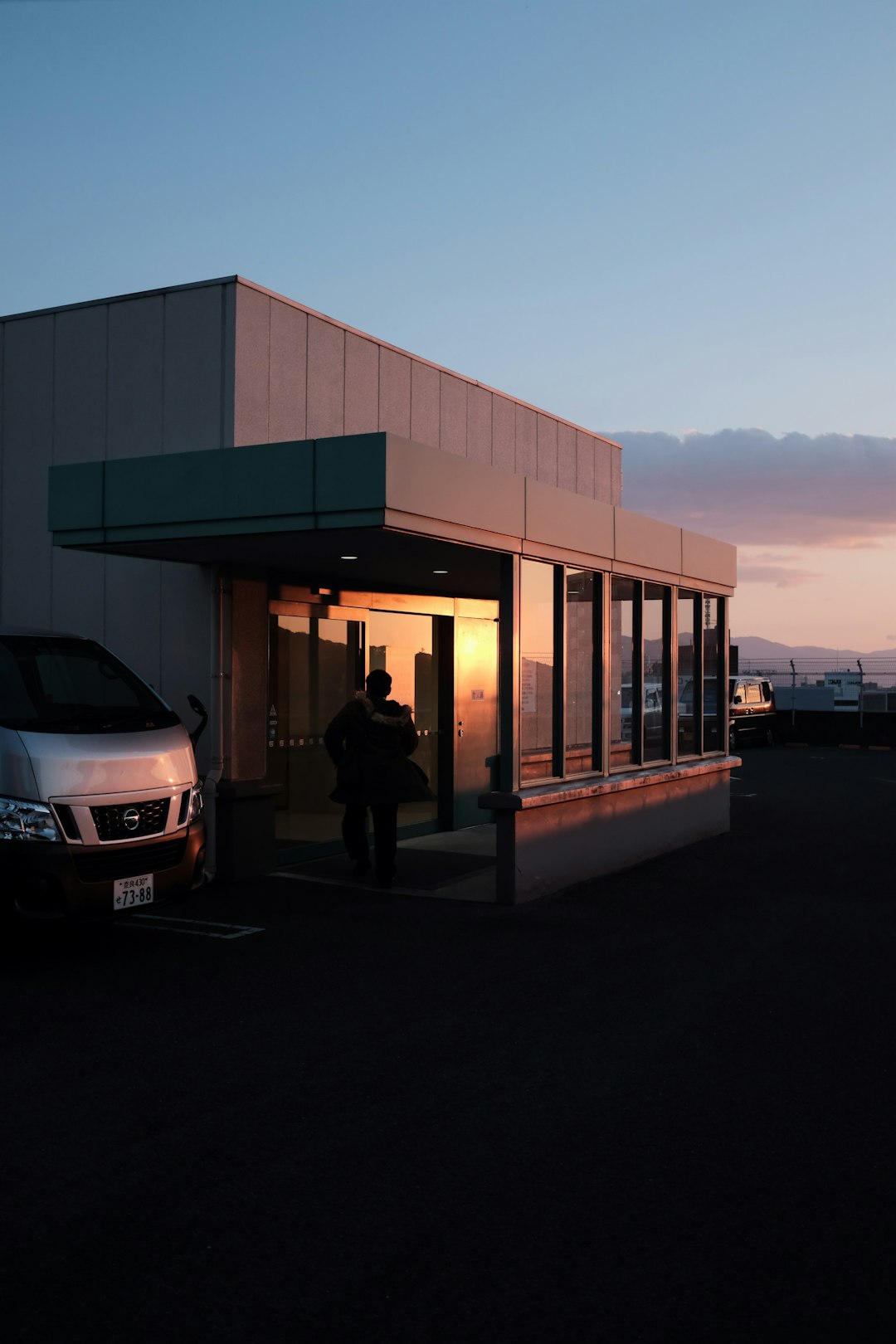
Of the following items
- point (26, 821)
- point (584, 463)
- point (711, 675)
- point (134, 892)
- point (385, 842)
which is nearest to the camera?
point (26, 821)

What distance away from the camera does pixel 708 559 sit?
45.1 ft

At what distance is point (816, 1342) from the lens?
327 centimetres

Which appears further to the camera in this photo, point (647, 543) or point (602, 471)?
point (602, 471)

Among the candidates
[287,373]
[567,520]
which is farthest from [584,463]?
[567,520]

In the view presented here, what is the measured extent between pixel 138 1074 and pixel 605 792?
21.3ft

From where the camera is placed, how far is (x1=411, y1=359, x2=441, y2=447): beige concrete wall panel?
13391 millimetres

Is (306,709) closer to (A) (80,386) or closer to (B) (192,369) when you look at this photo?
(B) (192,369)

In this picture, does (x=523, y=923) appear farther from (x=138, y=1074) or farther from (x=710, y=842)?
(x=710, y=842)

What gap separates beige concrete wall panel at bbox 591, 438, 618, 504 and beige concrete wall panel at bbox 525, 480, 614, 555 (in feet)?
22.9

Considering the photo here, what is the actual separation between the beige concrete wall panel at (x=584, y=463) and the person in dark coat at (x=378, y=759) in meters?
7.88

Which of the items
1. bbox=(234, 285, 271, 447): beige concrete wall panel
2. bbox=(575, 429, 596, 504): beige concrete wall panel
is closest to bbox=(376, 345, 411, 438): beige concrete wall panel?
bbox=(234, 285, 271, 447): beige concrete wall panel

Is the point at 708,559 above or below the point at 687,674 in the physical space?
above

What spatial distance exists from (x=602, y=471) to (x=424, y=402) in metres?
5.46

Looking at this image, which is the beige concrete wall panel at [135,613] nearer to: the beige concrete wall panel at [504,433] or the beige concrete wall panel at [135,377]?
the beige concrete wall panel at [135,377]
